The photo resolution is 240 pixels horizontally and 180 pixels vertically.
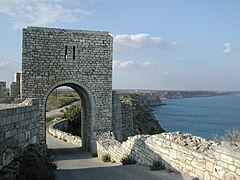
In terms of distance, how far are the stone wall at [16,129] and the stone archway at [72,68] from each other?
731 centimetres

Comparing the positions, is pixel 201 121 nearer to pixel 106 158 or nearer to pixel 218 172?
pixel 106 158

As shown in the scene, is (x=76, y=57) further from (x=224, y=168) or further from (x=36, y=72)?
(x=224, y=168)

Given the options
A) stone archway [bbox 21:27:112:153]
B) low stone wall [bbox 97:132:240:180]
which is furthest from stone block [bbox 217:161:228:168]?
stone archway [bbox 21:27:112:153]

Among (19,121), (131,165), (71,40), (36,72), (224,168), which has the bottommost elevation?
(131,165)

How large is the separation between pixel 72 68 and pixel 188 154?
33.1ft

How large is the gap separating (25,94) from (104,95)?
4216mm

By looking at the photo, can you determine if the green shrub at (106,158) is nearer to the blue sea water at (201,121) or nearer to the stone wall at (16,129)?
the stone wall at (16,129)

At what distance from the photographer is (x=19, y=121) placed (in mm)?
7844

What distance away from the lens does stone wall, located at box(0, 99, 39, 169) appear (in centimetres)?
685

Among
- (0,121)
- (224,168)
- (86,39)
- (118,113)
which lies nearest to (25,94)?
(86,39)

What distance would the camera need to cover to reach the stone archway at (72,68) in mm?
16453

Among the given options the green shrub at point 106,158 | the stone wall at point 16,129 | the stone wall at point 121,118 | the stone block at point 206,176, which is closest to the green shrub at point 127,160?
the green shrub at point 106,158

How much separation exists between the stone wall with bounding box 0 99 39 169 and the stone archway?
731cm

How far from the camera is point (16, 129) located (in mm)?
7660
